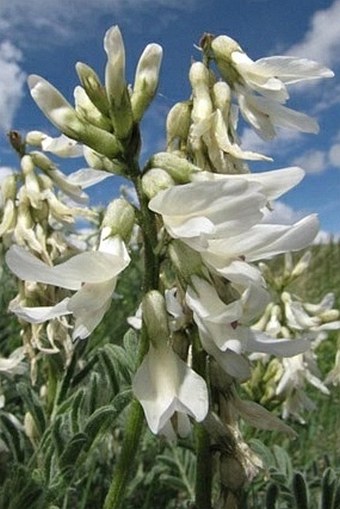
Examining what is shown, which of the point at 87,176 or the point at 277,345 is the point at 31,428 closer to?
the point at 87,176

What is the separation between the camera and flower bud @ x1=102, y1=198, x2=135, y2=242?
115 cm

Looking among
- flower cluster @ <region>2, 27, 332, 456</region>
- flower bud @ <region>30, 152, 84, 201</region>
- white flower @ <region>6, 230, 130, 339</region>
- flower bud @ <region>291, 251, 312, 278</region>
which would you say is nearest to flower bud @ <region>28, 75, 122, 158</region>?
flower cluster @ <region>2, 27, 332, 456</region>

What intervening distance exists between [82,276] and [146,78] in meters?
0.32

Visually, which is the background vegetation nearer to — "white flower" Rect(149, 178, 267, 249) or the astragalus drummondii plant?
the astragalus drummondii plant

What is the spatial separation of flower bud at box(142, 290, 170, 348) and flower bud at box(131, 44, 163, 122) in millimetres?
246

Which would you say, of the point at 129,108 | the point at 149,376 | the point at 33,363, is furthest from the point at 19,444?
the point at 129,108

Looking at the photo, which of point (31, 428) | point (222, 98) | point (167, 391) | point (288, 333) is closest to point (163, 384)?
point (167, 391)

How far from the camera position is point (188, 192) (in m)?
1.02

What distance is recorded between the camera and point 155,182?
110 cm

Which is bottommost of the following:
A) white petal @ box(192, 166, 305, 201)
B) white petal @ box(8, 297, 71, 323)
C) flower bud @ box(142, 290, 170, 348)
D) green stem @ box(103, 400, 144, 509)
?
green stem @ box(103, 400, 144, 509)

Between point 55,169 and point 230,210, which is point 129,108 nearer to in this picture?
point 230,210

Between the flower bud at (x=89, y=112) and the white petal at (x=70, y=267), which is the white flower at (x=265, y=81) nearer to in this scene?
the flower bud at (x=89, y=112)

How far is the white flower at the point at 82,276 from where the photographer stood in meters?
1.02

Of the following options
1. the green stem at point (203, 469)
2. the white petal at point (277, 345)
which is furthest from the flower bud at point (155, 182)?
the green stem at point (203, 469)
